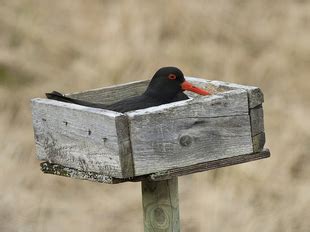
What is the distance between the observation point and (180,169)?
545 cm

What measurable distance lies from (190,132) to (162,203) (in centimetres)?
50

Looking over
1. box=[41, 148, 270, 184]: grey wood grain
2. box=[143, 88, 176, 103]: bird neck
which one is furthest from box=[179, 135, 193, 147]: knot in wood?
box=[143, 88, 176, 103]: bird neck

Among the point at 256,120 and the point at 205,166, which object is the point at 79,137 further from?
the point at 256,120

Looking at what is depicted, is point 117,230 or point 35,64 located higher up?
point 35,64

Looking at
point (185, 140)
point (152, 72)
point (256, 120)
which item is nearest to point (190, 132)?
point (185, 140)

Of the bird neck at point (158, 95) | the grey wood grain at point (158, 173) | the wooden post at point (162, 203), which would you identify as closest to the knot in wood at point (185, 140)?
the grey wood grain at point (158, 173)

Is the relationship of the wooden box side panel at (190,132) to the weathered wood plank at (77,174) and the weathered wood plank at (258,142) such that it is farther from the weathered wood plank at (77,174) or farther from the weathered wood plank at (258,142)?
the weathered wood plank at (77,174)

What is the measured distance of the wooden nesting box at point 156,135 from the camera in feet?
17.3

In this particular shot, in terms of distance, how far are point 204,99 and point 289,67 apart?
19.0ft

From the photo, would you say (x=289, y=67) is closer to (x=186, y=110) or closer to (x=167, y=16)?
(x=167, y=16)

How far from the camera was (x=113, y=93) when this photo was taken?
6336mm

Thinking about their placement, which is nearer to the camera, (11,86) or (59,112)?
(59,112)

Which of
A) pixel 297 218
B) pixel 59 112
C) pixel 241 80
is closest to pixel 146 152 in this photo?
pixel 59 112

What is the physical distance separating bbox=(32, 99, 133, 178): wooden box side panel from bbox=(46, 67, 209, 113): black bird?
5.5 inches
